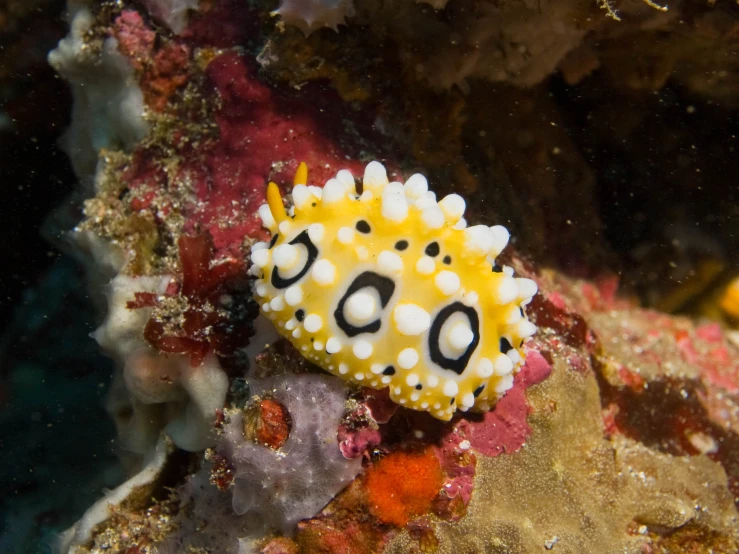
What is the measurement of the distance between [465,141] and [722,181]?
8.38ft

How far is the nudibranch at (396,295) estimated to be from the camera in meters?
2.44

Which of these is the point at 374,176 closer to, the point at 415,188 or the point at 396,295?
the point at 415,188

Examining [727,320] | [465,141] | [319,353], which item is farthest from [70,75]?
[727,320]

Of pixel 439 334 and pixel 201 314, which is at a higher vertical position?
pixel 439 334

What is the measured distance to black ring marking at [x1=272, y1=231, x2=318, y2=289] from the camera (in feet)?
8.36

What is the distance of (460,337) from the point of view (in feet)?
7.95

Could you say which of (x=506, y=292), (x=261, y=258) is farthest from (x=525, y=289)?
(x=261, y=258)

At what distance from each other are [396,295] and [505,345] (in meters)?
0.67

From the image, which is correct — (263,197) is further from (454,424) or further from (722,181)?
(722,181)

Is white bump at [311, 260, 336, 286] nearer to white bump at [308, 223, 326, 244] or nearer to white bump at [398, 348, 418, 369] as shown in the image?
white bump at [308, 223, 326, 244]

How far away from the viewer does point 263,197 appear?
3.39 m

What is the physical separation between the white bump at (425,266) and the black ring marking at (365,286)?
0.47 feet

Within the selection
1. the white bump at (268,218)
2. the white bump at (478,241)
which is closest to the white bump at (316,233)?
the white bump at (268,218)

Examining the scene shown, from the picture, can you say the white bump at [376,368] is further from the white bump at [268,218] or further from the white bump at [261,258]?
the white bump at [268,218]
